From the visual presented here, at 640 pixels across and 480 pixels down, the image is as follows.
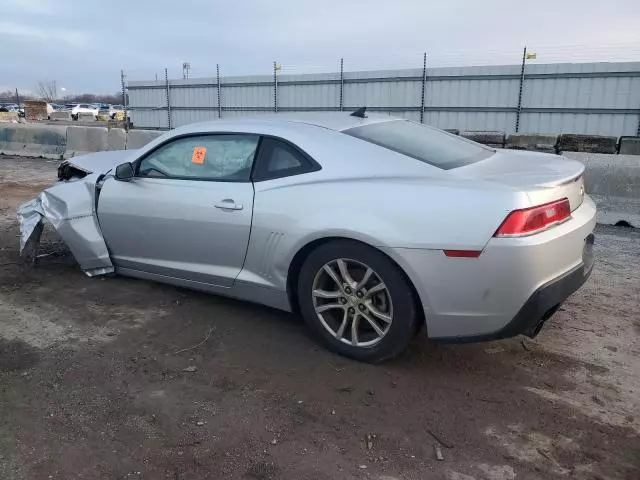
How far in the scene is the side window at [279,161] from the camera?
347cm

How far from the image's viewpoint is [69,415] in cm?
279

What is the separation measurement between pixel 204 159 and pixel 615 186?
5127 millimetres

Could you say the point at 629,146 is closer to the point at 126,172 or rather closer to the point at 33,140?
the point at 126,172

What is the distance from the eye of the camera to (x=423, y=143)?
364 cm

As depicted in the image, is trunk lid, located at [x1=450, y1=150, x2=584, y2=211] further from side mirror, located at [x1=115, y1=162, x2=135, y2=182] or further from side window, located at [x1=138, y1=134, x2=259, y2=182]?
side mirror, located at [x1=115, y1=162, x2=135, y2=182]

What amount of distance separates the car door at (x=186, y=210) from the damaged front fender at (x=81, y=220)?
0.40ft

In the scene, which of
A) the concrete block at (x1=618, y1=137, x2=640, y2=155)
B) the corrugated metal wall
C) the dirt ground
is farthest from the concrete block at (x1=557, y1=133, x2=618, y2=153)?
the corrugated metal wall

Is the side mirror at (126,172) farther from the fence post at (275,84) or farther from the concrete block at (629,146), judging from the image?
the fence post at (275,84)

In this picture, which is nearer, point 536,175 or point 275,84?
point 536,175

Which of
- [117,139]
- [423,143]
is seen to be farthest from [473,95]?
[423,143]

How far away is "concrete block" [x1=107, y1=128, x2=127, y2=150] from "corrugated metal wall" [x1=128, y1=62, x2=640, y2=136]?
6.63 m

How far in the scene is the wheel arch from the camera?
3023 millimetres

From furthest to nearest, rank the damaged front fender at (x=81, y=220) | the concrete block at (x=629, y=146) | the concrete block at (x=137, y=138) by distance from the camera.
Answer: the concrete block at (x=137, y=138) → the concrete block at (x=629, y=146) → the damaged front fender at (x=81, y=220)

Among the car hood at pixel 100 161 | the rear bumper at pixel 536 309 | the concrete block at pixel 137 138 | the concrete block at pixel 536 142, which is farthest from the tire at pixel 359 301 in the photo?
the concrete block at pixel 137 138
